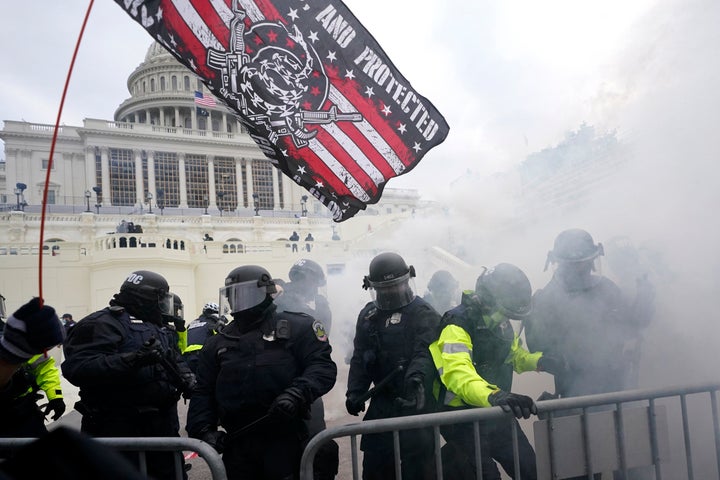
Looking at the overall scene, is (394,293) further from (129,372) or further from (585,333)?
(129,372)

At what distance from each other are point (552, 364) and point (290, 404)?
189cm

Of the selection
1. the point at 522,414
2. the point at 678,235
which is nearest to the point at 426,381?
the point at 522,414

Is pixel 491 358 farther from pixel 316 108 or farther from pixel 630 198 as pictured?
pixel 630 198

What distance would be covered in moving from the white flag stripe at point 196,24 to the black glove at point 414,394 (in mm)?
2654

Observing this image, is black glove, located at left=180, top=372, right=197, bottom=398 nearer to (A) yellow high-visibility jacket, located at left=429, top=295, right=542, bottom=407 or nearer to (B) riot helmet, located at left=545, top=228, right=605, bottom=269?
(A) yellow high-visibility jacket, located at left=429, top=295, right=542, bottom=407

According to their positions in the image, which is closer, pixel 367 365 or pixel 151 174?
pixel 367 365

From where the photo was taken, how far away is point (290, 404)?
8.77ft

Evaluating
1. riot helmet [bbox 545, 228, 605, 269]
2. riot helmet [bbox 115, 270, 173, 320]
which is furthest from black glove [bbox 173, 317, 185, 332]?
riot helmet [bbox 545, 228, 605, 269]

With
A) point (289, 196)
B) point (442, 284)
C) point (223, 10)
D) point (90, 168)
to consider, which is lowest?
point (442, 284)

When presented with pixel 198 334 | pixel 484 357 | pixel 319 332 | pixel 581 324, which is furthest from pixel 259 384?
pixel 198 334

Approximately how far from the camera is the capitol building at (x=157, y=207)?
71.8 ft

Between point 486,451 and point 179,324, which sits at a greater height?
point 179,324

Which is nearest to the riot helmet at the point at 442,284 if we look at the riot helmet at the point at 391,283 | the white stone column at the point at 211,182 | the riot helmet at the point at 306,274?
the riot helmet at the point at 306,274

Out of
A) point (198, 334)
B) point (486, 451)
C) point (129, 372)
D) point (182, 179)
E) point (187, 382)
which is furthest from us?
point (182, 179)
